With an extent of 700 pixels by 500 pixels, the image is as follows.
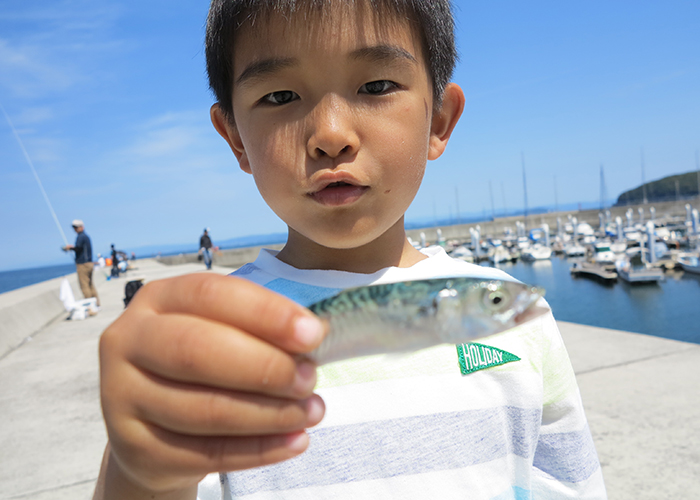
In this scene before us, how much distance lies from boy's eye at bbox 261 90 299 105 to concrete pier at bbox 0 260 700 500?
10.8ft

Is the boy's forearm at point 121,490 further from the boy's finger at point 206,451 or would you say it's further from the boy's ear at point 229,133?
the boy's ear at point 229,133

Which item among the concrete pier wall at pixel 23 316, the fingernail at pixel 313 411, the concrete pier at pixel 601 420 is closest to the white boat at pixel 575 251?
the concrete pier at pixel 601 420

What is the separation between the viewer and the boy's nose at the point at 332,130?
1261 millimetres

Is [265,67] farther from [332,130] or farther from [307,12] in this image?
[332,130]

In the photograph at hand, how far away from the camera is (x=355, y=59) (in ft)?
4.37

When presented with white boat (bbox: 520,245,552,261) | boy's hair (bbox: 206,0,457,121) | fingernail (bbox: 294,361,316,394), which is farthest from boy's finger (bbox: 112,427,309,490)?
white boat (bbox: 520,245,552,261)

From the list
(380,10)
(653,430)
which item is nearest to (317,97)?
(380,10)

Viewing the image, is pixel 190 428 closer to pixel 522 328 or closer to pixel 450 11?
pixel 522 328

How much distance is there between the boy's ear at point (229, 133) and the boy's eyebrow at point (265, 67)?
433 millimetres

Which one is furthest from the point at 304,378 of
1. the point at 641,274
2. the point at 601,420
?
Result: the point at 641,274

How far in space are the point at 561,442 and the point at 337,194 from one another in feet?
4.27

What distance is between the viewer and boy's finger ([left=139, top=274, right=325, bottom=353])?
650 millimetres

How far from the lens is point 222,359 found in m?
0.66

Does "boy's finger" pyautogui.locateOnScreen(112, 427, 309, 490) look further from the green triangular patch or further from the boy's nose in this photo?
the green triangular patch
